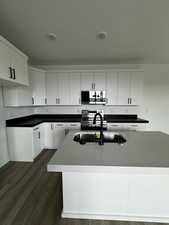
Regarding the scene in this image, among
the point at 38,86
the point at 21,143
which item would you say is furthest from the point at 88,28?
the point at 21,143

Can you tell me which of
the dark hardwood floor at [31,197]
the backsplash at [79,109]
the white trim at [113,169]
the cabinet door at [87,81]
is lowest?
the dark hardwood floor at [31,197]

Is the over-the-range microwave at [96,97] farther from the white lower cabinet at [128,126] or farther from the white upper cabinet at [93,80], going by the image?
the white lower cabinet at [128,126]

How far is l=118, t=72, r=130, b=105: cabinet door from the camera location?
3.60 metres

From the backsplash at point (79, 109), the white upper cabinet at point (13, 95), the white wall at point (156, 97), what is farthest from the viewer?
the backsplash at point (79, 109)

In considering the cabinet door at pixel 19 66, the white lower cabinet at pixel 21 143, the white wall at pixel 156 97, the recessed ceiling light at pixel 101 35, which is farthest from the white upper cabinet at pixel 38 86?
the white wall at pixel 156 97

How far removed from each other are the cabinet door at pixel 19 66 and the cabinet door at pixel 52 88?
997 millimetres

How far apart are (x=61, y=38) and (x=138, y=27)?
62.9 inches

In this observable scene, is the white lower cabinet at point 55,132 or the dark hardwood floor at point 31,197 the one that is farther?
the white lower cabinet at point 55,132

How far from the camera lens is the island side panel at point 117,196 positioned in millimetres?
1328

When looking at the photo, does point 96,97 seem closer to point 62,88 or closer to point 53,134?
point 62,88

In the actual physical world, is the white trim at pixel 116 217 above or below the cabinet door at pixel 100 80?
below

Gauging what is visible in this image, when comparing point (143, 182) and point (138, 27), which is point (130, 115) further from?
point (143, 182)

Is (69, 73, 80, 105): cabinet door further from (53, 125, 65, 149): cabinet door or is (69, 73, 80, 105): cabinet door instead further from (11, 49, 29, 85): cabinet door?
(11, 49, 29, 85): cabinet door

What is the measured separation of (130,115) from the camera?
4.03 m
